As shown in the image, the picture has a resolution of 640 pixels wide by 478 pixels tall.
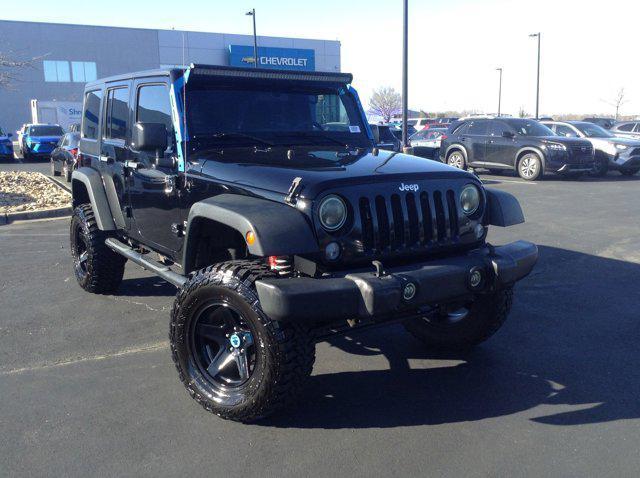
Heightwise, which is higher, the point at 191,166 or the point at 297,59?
the point at 297,59

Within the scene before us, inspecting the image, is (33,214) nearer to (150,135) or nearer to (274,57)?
(150,135)

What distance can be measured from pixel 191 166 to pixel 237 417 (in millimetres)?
1705

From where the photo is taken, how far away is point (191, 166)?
4129mm

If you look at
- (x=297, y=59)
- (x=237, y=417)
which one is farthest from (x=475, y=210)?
(x=297, y=59)

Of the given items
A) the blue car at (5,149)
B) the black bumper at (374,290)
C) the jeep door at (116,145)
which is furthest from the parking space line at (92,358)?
the blue car at (5,149)

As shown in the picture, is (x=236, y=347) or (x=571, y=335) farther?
(x=571, y=335)

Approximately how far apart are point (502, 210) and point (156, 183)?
2.50 metres

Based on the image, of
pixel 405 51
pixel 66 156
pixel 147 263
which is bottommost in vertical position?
pixel 147 263

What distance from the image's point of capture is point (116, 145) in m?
5.32

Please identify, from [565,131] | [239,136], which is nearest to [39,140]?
[565,131]

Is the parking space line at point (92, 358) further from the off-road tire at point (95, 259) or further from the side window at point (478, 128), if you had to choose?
the side window at point (478, 128)

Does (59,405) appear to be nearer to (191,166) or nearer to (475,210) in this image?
(191,166)

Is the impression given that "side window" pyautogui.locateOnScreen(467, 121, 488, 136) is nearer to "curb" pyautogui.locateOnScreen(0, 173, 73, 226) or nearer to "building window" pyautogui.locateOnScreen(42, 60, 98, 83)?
"curb" pyautogui.locateOnScreen(0, 173, 73, 226)

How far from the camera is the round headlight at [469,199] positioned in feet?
12.9
